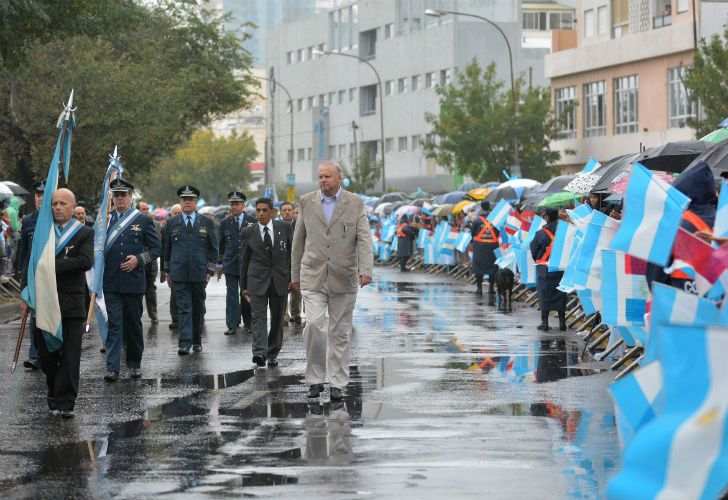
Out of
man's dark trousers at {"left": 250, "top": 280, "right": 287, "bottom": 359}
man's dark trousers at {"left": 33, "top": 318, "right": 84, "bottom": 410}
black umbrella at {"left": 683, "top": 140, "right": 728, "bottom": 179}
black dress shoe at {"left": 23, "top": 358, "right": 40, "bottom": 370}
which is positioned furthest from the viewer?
man's dark trousers at {"left": 250, "top": 280, "right": 287, "bottom": 359}

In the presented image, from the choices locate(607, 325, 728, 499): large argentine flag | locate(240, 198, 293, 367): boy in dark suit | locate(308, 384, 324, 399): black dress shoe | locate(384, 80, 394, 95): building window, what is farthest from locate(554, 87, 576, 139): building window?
locate(607, 325, 728, 499): large argentine flag

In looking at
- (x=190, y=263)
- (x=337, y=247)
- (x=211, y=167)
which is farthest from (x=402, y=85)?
(x=337, y=247)

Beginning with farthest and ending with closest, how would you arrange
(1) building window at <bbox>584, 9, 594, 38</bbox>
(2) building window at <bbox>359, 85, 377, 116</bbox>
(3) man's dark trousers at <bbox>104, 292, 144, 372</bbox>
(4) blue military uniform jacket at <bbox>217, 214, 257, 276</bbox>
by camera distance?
(2) building window at <bbox>359, 85, 377, 116</bbox>
(1) building window at <bbox>584, 9, 594, 38</bbox>
(4) blue military uniform jacket at <bbox>217, 214, 257, 276</bbox>
(3) man's dark trousers at <bbox>104, 292, 144, 372</bbox>

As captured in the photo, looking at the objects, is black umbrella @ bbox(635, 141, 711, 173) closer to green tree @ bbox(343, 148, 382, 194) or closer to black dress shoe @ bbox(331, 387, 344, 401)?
black dress shoe @ bbox(331, 387, 344, 401)

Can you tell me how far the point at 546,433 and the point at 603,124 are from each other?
53.7m

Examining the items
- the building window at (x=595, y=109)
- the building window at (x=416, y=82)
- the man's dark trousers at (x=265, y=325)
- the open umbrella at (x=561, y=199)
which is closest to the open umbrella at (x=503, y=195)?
the open umbrella at (x=561, y=199)

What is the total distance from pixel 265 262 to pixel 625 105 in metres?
46.5

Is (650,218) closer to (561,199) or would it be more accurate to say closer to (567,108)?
(561,199)

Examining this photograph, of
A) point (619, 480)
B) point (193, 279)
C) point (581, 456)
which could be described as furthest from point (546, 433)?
point (193, 279)

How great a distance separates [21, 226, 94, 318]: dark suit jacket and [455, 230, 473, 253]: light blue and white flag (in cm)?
2569

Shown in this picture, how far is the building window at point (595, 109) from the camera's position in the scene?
63.2 meters

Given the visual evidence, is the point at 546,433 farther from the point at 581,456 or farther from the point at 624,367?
the point at 624,367

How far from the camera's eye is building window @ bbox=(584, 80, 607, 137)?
63.2m

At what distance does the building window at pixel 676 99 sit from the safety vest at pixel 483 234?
2599cm
